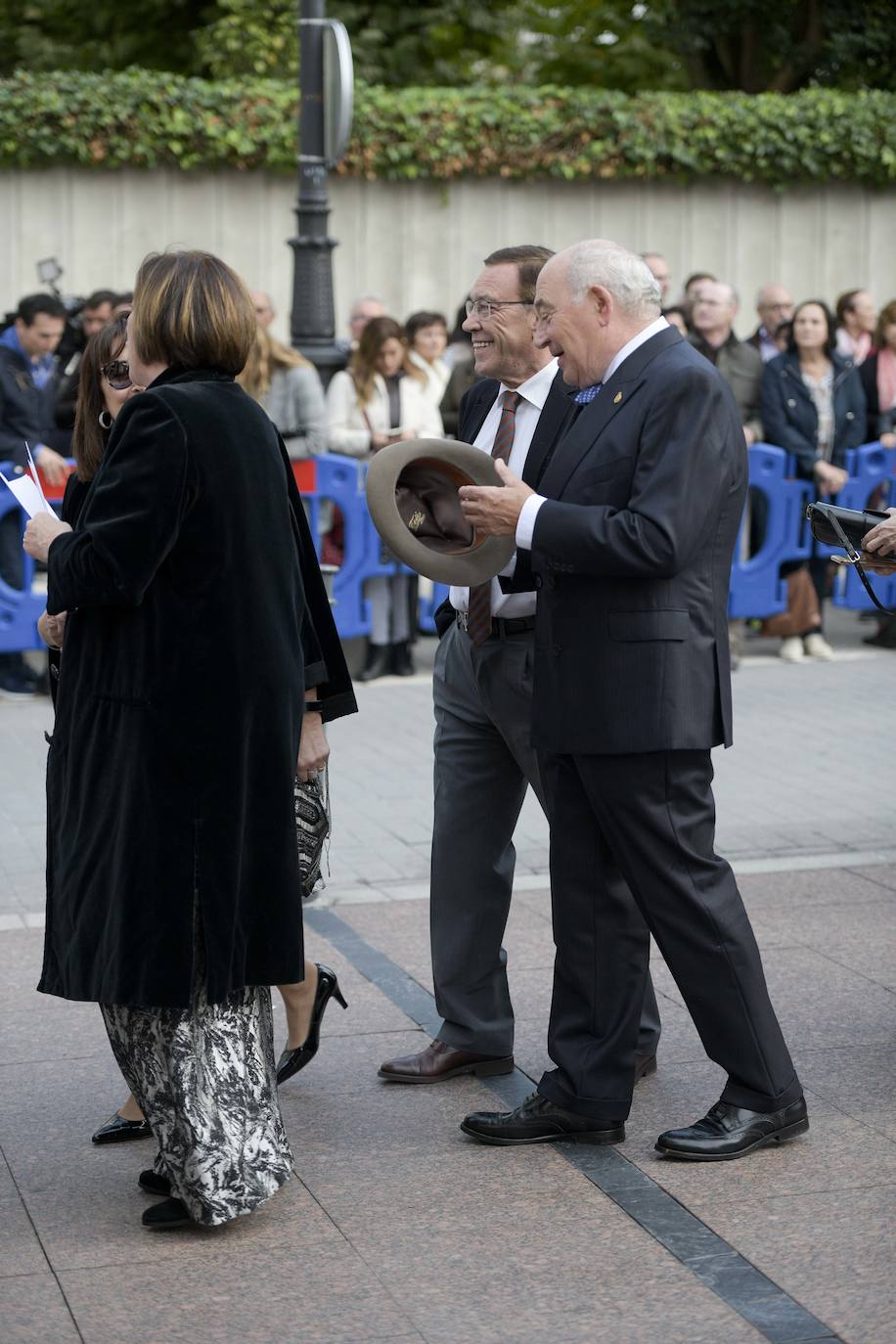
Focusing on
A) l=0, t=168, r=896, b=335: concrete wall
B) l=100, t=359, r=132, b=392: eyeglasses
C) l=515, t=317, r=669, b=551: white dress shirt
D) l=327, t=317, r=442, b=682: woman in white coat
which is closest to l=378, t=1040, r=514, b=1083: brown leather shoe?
l=515, t=317, r=669, b=551: white dress shirt

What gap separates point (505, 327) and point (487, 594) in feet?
2.18

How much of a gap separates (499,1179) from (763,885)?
2660 millimetres

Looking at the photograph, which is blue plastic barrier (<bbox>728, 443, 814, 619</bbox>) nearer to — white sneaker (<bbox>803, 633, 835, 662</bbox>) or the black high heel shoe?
white sneaker (<bbox>803, 633, 835, 662</bbox>)

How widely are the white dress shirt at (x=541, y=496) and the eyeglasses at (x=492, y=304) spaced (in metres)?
0.54

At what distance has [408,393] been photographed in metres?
11.0

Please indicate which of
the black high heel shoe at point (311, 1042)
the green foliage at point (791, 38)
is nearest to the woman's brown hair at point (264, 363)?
the black high heel shoe at point (311, 1042)

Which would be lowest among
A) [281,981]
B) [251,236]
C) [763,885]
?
[763,885]

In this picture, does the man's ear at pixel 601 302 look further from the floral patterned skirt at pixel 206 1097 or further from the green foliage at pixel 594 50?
the green foliage at pixel 594 50

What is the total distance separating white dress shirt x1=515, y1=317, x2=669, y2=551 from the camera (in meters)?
4.18

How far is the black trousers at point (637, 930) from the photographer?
14.0 ft

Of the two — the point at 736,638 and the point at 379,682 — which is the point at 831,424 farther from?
the point at 379,682

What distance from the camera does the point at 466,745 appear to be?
4.98 meters

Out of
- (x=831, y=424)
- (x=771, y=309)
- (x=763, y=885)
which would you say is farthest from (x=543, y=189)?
(x=763, y=885)

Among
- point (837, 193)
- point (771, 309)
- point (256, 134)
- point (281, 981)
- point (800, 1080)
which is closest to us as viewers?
point (281, 981)
